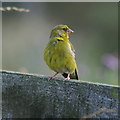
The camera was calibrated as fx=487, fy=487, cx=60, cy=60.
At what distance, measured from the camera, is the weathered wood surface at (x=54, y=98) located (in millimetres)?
2852

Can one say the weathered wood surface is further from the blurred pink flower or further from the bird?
the blurred pink flower

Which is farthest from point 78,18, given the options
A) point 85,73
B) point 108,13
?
point 85,73

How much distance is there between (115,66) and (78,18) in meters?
3.49

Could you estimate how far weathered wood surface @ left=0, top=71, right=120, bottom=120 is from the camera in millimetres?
2852

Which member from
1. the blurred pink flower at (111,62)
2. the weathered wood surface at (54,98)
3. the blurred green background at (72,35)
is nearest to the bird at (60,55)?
the weathered wood surface at (54,98)

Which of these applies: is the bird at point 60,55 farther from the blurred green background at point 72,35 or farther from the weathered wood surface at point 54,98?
the blurred green background at point 72,35

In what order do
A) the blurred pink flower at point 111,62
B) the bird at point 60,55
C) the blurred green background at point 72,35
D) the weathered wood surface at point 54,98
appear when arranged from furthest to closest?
the blurred green background at point 72,35, the blurred pink flower at point 111,62, the bird at point 60,55, the weathered wood surface at point 54,98

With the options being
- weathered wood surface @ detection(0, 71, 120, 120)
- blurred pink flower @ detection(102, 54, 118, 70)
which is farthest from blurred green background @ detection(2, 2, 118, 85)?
weathered wood surface @ detection(0, 71, 120, 120)

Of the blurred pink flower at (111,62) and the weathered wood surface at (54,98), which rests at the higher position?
the blurred pink flower at (111,62)

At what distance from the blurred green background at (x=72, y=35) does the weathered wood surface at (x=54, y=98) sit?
9.17 feet

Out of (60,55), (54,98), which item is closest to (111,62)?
(60,55)

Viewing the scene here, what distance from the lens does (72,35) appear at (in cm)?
866

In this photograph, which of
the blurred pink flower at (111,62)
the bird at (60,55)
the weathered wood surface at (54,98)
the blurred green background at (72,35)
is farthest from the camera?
the blurred green background at (72,35)

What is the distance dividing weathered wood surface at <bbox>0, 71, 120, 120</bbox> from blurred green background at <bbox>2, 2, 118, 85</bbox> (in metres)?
2.79
